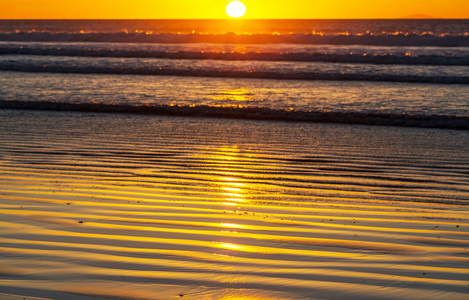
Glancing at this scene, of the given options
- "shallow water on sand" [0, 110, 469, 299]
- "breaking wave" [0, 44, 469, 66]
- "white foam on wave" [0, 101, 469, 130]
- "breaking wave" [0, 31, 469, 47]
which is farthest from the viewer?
"breaking wave" [0, 31, 469, 47]

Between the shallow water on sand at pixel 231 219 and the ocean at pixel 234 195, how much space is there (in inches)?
0.6

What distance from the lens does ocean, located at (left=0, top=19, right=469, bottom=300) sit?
255 cm

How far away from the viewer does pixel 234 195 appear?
14.6 feet

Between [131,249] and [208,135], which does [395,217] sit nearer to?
[131,249]

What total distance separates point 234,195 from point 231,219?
827mm

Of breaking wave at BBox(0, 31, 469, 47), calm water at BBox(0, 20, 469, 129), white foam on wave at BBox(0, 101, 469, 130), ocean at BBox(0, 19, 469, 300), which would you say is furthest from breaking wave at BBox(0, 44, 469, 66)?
white foam on wave at BBox(0, 101, 469, 130)

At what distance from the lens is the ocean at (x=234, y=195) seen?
2549 millimetres

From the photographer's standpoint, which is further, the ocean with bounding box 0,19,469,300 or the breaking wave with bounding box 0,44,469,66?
the breaking wave with bounding box 0,44,469,66

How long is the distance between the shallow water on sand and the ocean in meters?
0.01

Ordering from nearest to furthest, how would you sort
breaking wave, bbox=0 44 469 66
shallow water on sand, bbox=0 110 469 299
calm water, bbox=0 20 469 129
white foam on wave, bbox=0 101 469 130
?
shallow water on sand, bbox=0 110 469 299 → white foam on wave, bbox=0 101 469 130 → calm water, bbox=0 20 469 129 → breaking wave, bbox=0 44 469 66

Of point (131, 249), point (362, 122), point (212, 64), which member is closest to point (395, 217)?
point (131, 249)

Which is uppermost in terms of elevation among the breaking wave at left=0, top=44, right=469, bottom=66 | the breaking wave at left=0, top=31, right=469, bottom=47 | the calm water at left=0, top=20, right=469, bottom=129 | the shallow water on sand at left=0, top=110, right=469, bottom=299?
the breaking wave at left=0, top=31, right=469, bottom=47

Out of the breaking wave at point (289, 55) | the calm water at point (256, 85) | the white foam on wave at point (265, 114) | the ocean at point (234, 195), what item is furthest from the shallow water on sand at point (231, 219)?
the breaking wave at point (289, 55)

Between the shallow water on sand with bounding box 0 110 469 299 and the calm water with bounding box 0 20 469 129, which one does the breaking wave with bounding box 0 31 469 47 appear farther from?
the shallow water on sand with bounding box 0 110 469 299
